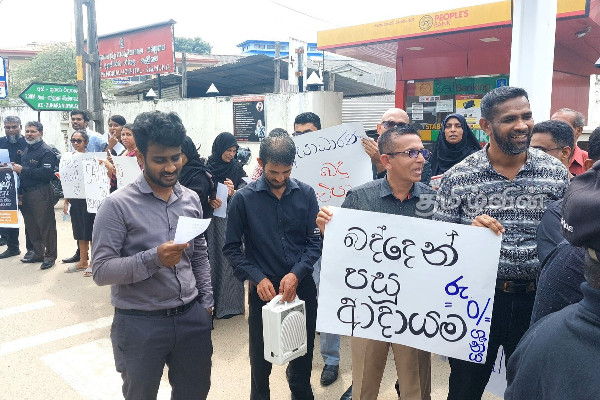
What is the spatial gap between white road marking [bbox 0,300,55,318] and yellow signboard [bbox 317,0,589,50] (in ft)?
20.7

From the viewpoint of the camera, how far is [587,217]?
3.45ft

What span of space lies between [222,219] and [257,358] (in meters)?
2.08

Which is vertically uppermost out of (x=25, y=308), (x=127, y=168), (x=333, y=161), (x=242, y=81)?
(x=242, y=81)

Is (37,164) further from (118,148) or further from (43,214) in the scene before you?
(118,148)

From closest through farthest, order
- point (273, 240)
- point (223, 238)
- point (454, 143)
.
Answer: point (273, 240) < point (454, 143) < point (223, 238)

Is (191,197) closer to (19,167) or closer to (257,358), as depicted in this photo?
(257,358)

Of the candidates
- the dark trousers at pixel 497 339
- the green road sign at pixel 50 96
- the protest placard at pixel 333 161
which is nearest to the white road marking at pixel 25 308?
the protest placard at pixel 333 161

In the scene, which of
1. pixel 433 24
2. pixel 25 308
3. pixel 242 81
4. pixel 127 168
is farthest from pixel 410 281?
pixel 242 81

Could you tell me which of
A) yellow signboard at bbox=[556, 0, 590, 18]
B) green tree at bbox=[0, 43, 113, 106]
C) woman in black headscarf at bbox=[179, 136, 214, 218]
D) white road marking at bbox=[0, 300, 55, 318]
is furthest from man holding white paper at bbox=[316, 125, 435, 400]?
green tree at bbox=[0, 43, 113, 106]

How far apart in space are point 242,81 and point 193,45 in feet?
219

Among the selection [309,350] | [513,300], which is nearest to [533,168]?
[513,300]

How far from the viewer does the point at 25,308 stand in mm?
5324

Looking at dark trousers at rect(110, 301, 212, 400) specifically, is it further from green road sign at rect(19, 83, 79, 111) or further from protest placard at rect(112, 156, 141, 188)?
green road sign at rect(19, 83, 79, 111)

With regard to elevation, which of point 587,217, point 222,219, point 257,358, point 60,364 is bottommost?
point 60,364
